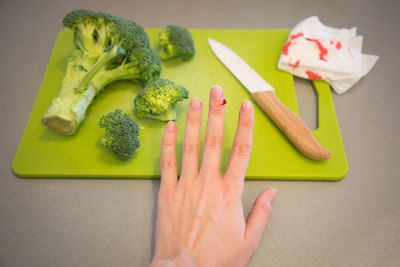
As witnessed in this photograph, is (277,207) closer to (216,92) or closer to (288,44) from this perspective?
(216,92)

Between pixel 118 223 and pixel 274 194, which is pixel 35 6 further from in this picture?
pixel 274 194

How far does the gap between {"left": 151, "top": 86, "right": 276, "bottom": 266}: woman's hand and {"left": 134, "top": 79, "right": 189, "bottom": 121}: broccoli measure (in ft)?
0.72

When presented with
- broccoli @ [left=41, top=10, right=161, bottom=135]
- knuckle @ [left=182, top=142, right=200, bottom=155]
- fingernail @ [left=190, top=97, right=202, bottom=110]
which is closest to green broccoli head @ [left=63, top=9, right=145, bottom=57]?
broccoli @ [left=41, top=10, right=161, bottom=135]

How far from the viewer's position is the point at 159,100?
1.44 meters

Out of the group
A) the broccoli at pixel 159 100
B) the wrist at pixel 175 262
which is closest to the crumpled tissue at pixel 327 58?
the broccoli at pixel 159 100

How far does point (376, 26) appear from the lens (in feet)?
6.74

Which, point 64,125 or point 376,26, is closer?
point 64,125

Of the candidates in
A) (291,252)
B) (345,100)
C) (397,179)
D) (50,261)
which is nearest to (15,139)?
(50,261)

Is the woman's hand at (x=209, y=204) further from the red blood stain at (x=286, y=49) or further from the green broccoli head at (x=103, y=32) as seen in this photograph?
the red blood stain at (x=286, y=49)

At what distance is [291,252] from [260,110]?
0.70m

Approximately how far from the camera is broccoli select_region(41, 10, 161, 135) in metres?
1.52

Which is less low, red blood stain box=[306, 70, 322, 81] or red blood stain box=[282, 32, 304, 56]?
red blood stain box=[282, 32, 304, 56]

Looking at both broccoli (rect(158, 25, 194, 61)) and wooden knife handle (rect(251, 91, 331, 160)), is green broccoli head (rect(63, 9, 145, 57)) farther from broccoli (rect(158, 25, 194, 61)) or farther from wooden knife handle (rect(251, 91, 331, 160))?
wooden knife handle (rect(251, 91, 331, 160))

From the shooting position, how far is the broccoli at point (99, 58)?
1519 millimetres
